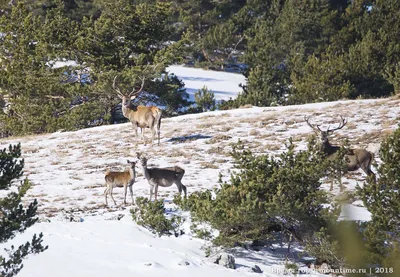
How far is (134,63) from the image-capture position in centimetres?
3022

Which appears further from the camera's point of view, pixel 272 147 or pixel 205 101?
pixel 205 101

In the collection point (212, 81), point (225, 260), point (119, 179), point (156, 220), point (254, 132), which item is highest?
point (212, 81)

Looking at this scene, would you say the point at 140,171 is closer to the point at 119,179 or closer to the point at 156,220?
→ the point at 119,179

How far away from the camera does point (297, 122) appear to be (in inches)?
870

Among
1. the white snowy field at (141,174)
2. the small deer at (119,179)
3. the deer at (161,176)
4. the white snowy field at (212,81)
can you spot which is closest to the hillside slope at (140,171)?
the white snowy field at (141,174)

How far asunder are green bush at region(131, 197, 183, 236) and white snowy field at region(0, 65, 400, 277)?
170mm

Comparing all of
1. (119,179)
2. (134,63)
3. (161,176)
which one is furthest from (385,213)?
(134,63)

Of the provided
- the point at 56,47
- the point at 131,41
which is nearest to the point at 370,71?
the point at 131,41

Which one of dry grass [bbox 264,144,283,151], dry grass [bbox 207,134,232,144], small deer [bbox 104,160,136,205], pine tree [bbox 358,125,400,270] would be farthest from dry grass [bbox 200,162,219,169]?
pine tree [bbox 358,125,400,270]

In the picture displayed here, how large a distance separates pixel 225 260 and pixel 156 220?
5.49 feet

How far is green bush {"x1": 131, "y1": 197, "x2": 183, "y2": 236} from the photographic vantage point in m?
10.8

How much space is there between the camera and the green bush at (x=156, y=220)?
35.5 ft

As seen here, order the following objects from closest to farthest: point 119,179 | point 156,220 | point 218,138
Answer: point 156,220 → point 119,179 → point 218,138

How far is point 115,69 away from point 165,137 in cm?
897
